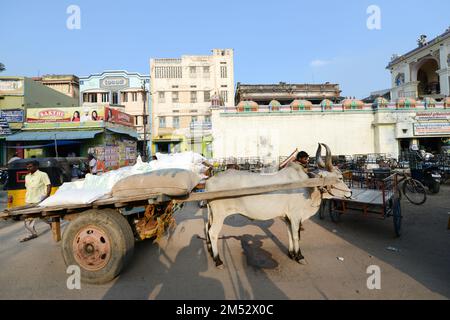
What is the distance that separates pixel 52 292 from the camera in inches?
133

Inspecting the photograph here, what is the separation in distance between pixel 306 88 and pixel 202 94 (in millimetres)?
13380

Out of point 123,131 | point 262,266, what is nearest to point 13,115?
point 123,131

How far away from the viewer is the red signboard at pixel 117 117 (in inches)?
818

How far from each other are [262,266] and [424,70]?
130 feet

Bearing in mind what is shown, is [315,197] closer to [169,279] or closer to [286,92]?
[169,279]

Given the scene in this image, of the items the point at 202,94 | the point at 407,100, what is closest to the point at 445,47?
the point at 407,100

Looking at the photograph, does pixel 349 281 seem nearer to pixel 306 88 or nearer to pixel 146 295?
pixel 146 295

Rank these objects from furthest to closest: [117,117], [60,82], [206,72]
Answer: [206,72]
[60,82]
[117,117]

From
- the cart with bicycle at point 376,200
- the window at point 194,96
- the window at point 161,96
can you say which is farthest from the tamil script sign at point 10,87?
the cart with bicycle at point 376,200

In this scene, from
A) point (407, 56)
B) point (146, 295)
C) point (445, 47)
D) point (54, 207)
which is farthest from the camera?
point (407, 56)

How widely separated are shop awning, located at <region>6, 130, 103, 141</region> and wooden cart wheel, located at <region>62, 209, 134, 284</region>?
55.8ft

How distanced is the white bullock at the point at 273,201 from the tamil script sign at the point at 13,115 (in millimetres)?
22242

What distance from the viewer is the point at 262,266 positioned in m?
4.03
